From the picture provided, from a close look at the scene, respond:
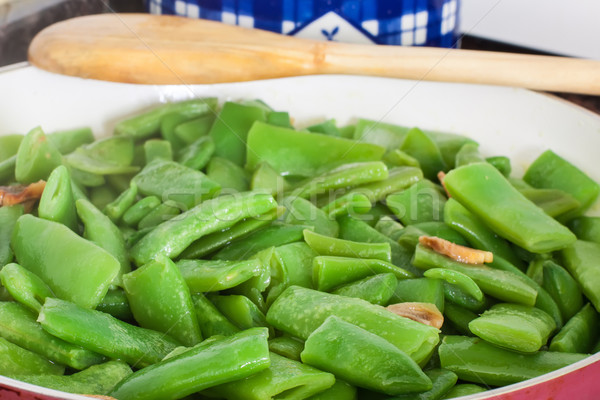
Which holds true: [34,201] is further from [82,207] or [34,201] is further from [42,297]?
[42,297]

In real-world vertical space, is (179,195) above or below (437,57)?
below

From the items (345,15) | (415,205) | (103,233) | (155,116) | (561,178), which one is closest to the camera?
(103,233)

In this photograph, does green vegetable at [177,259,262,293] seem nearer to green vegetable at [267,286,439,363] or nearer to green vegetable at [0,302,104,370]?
green vegetable at [267,286,439,363]

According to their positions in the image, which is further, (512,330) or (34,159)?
(34,159)

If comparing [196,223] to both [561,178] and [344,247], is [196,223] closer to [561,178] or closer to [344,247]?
[344,247]

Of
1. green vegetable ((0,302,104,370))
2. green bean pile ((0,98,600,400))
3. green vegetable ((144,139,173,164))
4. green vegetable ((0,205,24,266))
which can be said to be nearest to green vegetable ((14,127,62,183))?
green bean pile ((0,98,600,400))

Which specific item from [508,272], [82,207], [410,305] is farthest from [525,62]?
[82,207]

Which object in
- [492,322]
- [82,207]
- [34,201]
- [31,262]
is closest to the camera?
[492,322]

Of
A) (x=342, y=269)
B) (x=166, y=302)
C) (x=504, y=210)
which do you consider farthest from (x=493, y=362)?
(x=166, y=302)
